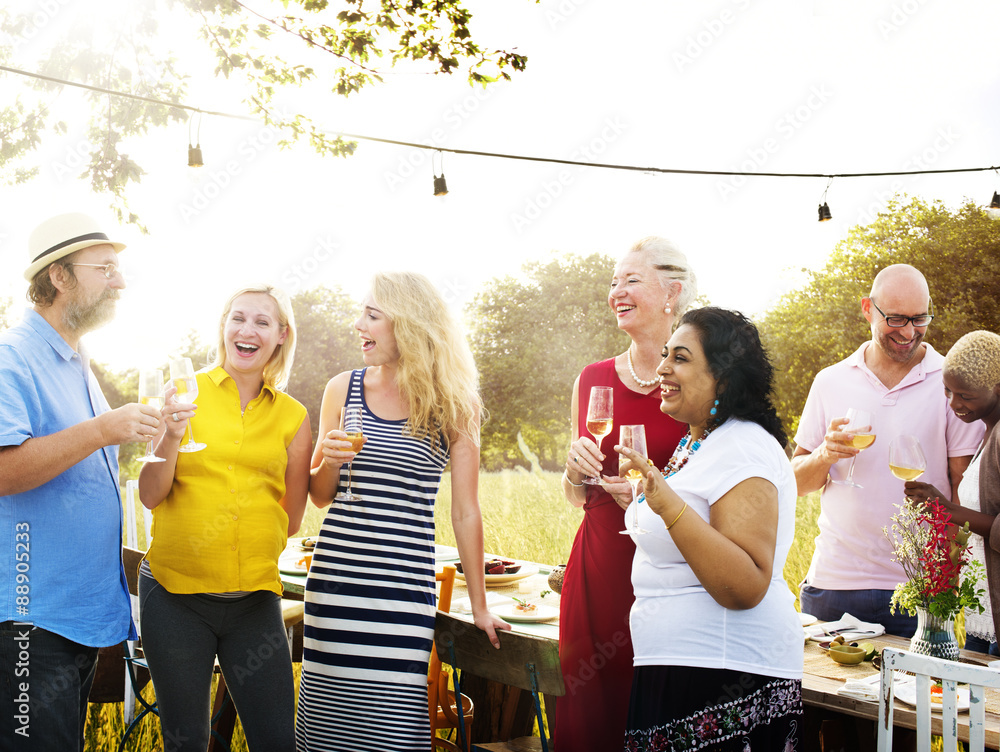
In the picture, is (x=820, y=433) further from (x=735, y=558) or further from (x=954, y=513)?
(x=735, y=558)

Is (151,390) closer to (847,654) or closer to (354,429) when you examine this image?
(354,429)

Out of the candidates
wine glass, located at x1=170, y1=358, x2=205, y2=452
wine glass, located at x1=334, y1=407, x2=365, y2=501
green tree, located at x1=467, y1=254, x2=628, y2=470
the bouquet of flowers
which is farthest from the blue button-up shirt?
green tree, located at x1=467, y1=254, x2=628, y2=470

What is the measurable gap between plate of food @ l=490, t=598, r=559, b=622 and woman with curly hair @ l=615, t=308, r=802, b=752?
1024 mm

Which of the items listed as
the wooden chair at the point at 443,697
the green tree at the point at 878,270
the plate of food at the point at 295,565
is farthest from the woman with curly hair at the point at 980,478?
the green tree at the point at 878,270

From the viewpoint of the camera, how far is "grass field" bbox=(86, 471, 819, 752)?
4168 mm

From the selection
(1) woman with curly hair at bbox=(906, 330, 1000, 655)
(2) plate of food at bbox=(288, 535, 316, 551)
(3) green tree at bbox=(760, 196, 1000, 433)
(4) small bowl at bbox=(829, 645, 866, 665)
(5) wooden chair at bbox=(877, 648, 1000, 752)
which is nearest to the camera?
(5) wooden chair at bbox=(877, 648, 1000, 752)

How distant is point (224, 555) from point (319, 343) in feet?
72.2

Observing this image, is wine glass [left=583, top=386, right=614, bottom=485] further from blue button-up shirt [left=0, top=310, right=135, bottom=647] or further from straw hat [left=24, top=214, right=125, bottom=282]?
straw hat [left=24, top=214, right=125, bottom=282]

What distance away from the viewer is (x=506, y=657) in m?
2.26

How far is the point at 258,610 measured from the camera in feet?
8.07

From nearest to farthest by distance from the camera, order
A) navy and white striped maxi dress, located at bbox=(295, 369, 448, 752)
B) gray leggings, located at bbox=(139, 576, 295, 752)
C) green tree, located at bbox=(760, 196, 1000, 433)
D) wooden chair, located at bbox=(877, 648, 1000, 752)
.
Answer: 1. wooden chair, located at bbox=(877, 648, 1000, 752)
2. gray leggings, located at bbox=(139, 576, 295, 752)
3. navy and white striped maxi dress, located at bbox=(295, 369, 448, 752)
4. green tree, located at bbox=(760, 196, 1000, 433)

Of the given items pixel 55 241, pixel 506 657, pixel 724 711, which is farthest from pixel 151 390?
pixel 724 711

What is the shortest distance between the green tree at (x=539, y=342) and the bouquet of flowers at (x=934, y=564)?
64.8 feet

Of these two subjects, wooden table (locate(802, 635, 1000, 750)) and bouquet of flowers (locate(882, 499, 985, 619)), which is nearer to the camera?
wooden table (locate(802, 635, 1000, 750))
